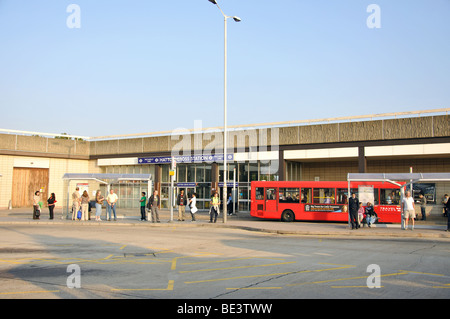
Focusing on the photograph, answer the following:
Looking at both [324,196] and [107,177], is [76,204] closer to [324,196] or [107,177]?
[107,177]

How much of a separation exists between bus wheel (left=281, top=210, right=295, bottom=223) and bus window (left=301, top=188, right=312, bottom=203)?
1120mm

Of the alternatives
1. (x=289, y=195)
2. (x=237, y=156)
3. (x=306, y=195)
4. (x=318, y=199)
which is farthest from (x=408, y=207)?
(x=237, y=156)

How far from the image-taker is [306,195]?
25.2m

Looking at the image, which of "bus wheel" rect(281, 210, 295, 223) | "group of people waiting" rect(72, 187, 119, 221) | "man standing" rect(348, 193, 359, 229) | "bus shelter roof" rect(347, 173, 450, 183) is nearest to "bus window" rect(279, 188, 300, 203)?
"bus wheel" rect(281, 210, 295, 223)

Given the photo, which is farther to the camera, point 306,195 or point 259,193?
point 259,193

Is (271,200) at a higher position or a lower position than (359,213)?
higher

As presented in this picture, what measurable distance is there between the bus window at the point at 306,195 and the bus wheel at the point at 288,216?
44.1 inches

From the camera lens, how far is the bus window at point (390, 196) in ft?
75.2

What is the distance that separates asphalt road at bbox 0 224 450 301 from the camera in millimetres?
7129

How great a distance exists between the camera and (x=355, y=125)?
2955 centimetres

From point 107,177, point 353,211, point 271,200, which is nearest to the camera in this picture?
point 353,211

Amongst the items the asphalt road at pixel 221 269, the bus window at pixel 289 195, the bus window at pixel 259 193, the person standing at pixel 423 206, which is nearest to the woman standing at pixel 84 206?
the asphalt road at pixel 221 269

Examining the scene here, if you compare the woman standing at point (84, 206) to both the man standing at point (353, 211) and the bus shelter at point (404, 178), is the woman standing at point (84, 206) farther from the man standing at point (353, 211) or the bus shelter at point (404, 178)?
the bus shelter at point (404, 178)

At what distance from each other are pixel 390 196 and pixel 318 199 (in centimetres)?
411
